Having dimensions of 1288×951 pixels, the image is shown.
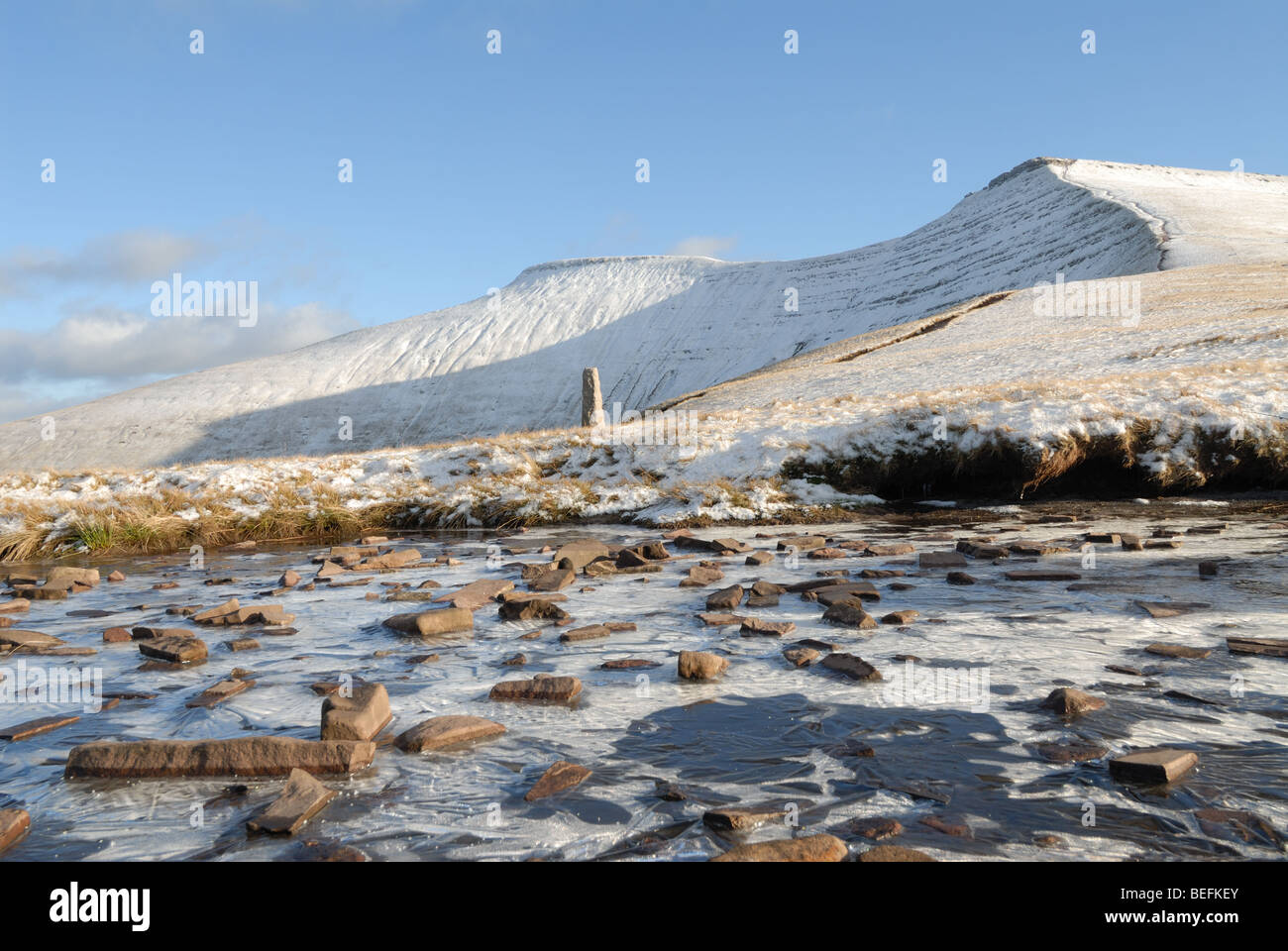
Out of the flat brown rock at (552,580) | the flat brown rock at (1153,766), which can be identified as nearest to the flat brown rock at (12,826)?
the flat brown rock at (1153,766)

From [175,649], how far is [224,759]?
266 centimetres

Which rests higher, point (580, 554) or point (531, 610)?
point (580, 554)

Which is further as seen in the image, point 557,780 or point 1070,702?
point 1070,702

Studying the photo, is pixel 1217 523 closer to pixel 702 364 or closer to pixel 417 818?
pixel 417 818

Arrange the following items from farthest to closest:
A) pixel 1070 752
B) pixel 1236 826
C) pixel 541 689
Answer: pixel 541 689
pixel 1070 752
pixel 1236 826

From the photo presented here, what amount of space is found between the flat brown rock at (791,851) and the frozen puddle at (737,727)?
19cm

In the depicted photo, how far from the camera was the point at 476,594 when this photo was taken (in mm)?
8383

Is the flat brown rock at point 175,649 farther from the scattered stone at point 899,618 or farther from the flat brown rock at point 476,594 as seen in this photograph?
the scattered stone at point 899,618

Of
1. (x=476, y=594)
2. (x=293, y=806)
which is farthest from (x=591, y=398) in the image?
(x=293, y=806)

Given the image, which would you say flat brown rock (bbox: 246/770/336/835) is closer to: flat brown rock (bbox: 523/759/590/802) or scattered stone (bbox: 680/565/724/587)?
flat brown rock (bbox: 523/759/590/802)

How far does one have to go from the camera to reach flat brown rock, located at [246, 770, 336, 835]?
3.50 meters

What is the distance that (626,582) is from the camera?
9.19 m

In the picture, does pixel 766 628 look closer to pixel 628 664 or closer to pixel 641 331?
pixel 628 664

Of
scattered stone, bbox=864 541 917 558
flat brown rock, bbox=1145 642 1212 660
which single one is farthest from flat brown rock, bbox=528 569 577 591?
flat brown rock, bbox=1145 642 1212 660
